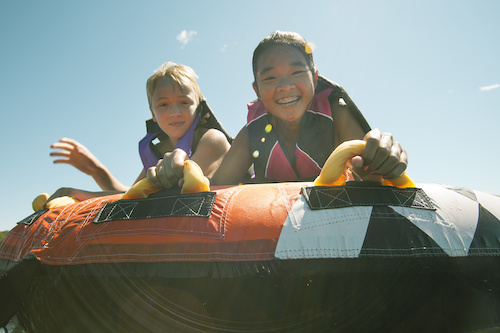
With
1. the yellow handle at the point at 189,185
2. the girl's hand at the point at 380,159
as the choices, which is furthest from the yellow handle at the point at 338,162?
the yellow handle at the point at 189,185

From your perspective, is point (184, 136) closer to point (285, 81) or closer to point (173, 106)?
point (173, 106)

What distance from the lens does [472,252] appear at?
36.6 inches

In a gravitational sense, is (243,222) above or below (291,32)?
below

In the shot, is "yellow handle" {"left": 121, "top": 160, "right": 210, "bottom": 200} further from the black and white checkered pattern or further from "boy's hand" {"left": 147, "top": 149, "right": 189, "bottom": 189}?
the black and white checkered pattern

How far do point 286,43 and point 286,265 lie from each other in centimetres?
132

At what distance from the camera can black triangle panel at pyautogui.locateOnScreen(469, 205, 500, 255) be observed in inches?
37.1

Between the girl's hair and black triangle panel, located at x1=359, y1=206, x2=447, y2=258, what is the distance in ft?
3.83

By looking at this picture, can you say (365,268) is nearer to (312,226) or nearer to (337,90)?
(312,226)

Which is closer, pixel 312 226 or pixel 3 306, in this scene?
pixel 312 226

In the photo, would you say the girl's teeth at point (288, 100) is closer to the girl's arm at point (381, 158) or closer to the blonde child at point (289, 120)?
the blonde child at point (289, 120)

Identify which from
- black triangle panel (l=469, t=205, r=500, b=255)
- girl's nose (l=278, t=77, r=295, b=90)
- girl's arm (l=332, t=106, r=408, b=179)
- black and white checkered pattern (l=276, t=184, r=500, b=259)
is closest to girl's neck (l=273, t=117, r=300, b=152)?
girl's nose (l=278, t=77, r=295, b=90)

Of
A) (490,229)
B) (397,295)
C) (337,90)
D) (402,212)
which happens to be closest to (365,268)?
(397,295)

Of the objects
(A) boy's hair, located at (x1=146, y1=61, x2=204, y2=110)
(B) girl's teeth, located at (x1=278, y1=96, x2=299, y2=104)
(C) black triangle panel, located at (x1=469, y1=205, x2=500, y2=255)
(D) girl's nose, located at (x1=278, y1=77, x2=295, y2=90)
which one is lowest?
(C) black triangle panel, located at (x1=469, y1=205, x2=500, y2=255)

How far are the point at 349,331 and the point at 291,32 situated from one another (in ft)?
5.29
